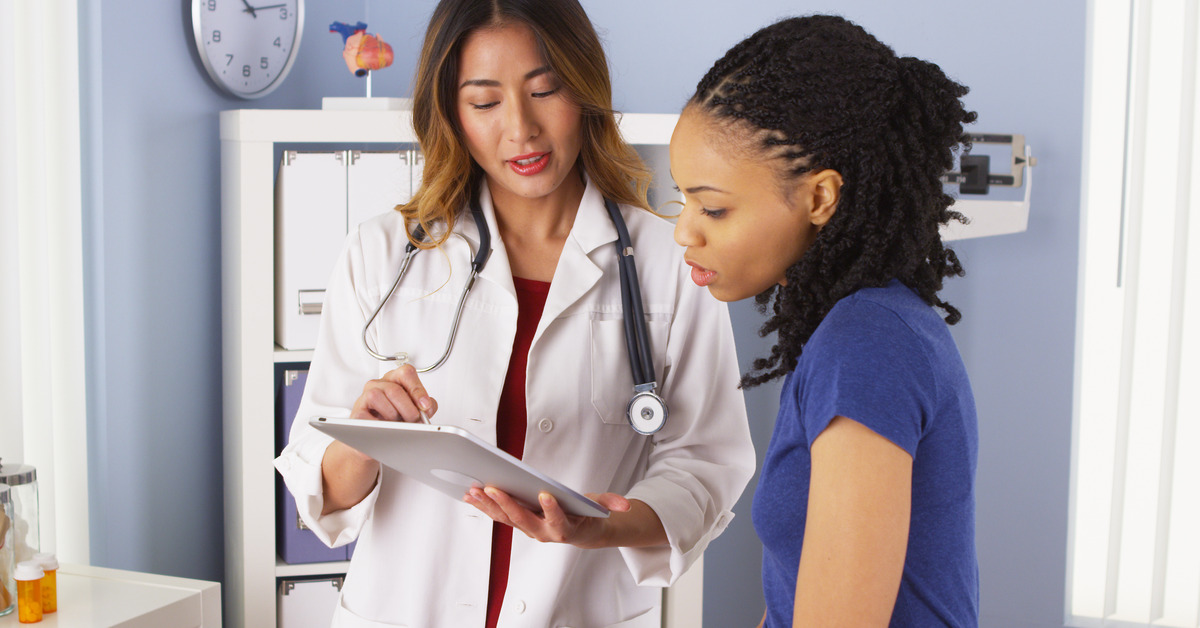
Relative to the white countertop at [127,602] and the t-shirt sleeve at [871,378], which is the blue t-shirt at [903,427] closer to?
the t-shirt sleeve at [871,378]

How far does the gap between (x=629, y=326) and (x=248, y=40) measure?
1.32 metres

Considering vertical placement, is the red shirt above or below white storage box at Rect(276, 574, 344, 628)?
above

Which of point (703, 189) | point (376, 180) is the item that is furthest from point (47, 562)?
point (703, 189)

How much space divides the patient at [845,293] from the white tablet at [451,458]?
0.21 meters

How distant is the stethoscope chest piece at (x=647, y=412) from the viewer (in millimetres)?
1164

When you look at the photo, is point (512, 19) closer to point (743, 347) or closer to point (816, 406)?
point (816, 406)

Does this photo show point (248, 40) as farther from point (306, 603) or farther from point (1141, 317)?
point (1141, 317)

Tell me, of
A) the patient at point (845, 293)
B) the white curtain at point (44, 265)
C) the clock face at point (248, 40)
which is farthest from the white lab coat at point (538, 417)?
the clock face at point (248, 40)

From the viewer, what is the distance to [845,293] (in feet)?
2.57

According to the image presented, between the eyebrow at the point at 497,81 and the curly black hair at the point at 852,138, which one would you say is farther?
the eyebrow at the point at 497,81

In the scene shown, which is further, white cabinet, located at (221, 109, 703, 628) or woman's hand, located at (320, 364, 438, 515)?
white cabinet, located at (221, 109, 703, 628)

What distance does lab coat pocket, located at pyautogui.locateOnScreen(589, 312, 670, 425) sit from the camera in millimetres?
1235

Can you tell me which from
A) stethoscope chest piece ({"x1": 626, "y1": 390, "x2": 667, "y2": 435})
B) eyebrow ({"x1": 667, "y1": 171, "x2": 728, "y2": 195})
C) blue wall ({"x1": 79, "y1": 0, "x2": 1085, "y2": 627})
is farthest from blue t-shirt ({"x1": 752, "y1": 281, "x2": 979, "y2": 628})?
blue wall ({"x1": 79, "y1": 0, "x2": 1085, "y2": 627})

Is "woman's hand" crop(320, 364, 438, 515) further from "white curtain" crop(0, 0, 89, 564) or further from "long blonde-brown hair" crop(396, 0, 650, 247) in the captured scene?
"white curtain" crop(0, 0, 89, 564)
